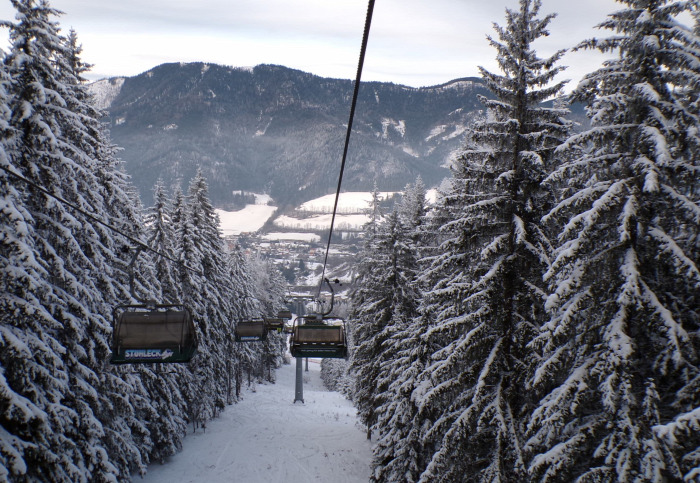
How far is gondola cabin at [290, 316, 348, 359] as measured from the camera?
18.5 m

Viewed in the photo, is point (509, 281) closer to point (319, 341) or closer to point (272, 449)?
point (319, 341)

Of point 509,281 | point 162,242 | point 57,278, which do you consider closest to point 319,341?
point 509,281

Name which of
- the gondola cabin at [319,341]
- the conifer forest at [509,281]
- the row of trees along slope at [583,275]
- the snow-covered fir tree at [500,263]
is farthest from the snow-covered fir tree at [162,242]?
the snow-covered fir tree at [500,263]

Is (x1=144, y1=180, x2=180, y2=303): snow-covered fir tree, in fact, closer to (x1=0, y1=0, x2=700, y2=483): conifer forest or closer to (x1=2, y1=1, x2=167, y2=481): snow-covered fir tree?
(x1=0, y1=0, x2=700, y2=483): conifer forest

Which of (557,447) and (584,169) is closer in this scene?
(557,447)

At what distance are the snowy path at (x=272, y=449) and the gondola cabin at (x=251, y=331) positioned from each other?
6275mm

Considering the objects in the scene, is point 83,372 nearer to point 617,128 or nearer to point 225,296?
point 617,128

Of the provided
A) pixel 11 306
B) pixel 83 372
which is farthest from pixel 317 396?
pixel 11 306

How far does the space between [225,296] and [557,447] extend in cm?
2657

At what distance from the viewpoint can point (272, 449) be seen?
27.0 meters

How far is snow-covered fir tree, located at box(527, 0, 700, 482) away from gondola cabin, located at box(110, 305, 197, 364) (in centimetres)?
814

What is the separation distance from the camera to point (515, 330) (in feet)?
38.3

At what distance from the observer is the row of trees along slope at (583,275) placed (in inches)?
317

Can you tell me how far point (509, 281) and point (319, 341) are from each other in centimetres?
903
